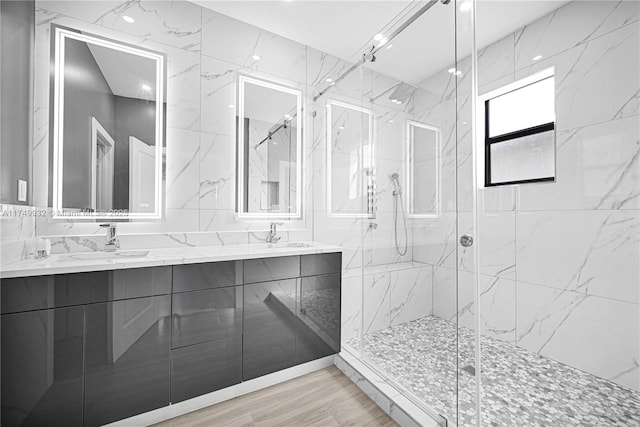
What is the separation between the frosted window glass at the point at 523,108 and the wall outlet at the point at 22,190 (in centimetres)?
356

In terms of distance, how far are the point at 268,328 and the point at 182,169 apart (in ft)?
4.34

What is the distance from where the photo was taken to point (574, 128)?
1976 mm

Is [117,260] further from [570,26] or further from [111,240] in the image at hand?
[570,26]

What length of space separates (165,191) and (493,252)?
281cm

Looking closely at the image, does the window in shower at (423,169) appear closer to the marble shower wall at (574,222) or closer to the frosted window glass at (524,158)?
the marble shower wall at (574,222)

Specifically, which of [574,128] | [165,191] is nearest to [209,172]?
[165,191]

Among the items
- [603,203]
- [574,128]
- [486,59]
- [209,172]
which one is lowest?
[603,203]

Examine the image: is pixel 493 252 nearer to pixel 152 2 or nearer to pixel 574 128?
A: pixel 574 128

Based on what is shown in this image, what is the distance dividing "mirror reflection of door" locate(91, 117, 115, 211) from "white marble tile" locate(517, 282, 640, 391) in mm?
3237

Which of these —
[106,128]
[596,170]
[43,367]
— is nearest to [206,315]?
[43,367]

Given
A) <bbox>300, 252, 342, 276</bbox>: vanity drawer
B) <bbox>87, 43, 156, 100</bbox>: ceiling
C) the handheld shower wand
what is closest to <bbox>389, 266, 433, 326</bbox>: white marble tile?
the handheld shower wand

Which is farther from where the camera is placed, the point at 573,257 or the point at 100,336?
the point at 573,257

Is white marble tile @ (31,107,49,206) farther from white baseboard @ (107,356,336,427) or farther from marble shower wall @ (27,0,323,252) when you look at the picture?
white baseboard @ (107,356,336,427)

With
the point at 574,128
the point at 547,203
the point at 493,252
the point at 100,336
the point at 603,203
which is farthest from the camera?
the point at 493,252
